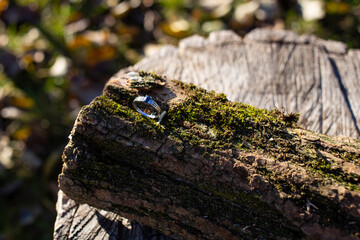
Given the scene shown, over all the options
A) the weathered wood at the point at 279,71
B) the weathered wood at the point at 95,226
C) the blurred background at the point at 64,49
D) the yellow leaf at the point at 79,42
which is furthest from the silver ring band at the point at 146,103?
the yellow leaf at the point at 79,42

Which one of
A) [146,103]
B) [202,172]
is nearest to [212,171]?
[202,172]

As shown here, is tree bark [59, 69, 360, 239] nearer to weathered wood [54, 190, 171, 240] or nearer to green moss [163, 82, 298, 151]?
green moss [163, 82, 298, 151]

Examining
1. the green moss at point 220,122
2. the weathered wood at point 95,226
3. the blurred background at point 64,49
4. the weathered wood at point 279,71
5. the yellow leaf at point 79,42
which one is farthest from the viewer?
the yellow leaf at point 79,42

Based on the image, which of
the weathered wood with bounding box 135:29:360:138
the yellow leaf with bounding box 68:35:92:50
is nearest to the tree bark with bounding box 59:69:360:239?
the weathered wood with bounding box 135:29:360:138

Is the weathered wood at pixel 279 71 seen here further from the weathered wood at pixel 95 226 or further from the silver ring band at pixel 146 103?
the weathered wood at pixel 95 226

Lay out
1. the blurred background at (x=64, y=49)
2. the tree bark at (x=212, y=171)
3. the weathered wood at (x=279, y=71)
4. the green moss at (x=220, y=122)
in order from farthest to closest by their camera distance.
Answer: the blurred background at (x=64, y=49), the weathered wood at (x=279, y=71), the green moss at (x=220, y=122), the tree bark at (x=212, y=171)

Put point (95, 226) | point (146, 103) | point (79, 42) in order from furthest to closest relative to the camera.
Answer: point (79, 42) → point (95, 226) → point (146, 103)

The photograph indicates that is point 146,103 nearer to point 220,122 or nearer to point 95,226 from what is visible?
point 220,122
